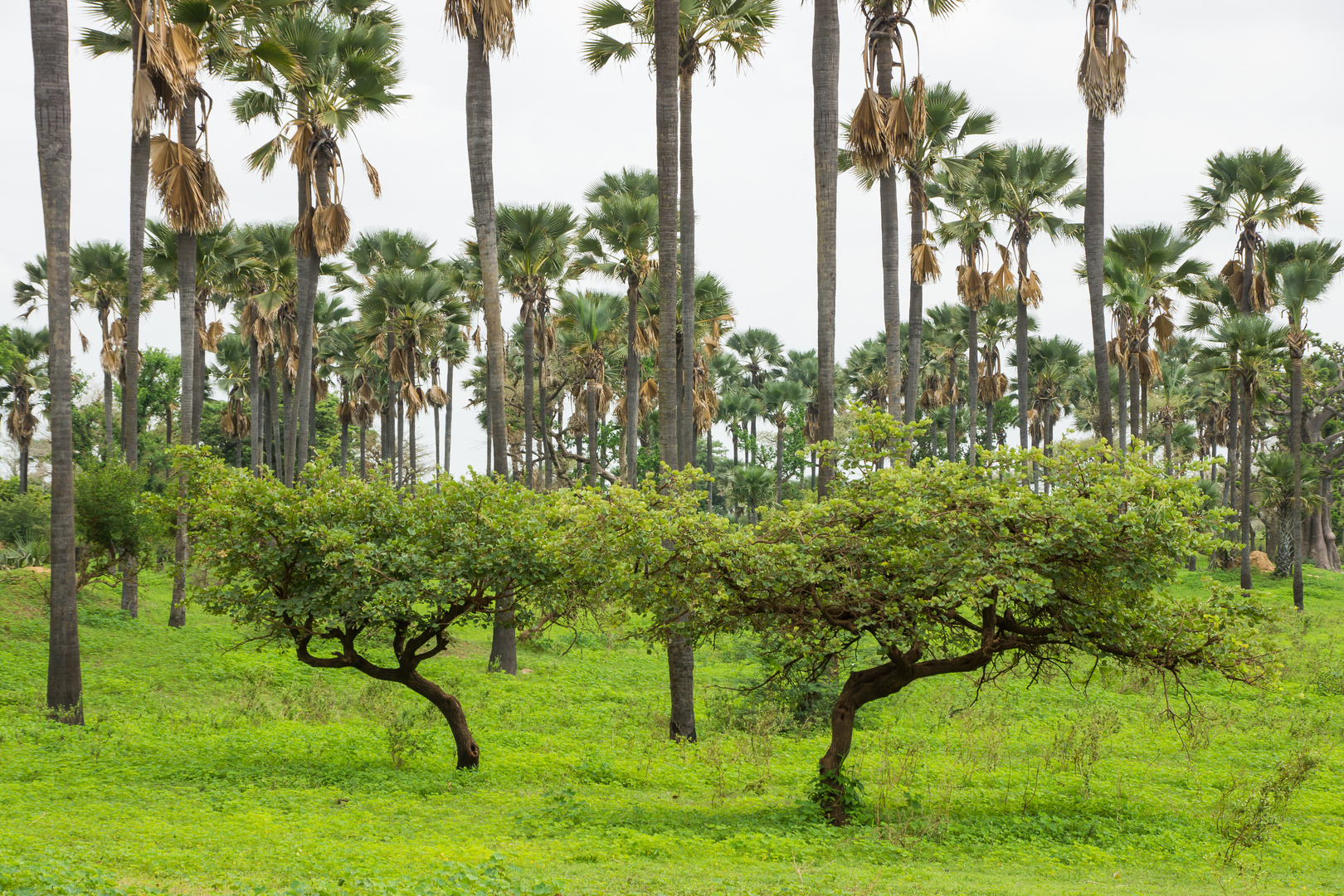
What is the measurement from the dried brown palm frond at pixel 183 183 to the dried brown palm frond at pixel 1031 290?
2346cm

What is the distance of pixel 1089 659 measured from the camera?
2225 centimetres

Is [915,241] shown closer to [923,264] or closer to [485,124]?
[923,264]

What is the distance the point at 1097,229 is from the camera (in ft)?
68.8

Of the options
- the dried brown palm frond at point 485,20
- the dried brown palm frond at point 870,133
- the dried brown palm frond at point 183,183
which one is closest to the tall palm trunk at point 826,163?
the dried brown palm frond at point 870,133

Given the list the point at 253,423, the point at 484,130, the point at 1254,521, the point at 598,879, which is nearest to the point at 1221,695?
the point at 598,879

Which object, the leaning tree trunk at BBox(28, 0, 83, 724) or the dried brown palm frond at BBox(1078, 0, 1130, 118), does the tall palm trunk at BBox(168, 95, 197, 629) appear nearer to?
the leaning tree trunk at BBox(28, 0, 83, 724)

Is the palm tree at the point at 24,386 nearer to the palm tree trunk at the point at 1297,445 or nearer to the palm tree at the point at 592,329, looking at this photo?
the palm tree at the point at 592,329

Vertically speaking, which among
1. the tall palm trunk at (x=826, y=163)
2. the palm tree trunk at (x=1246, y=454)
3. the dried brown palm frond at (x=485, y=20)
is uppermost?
the dried brown palm frond at (x=485, y=20)

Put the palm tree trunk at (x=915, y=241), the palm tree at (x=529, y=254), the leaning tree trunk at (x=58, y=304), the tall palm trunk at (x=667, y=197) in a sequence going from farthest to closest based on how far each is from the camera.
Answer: the palm tree at (x=529, y=254)
the palm tree trunk at (x=915, y=241)
the tall palm trunk at (x=667, y=197)
the leaning tree trunk at (x=58, y=304)

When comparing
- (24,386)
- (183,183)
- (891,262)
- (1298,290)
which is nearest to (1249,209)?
(1298,290)

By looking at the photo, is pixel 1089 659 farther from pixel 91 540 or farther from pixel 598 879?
pixel 91 540

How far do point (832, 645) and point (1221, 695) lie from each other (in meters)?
12.5

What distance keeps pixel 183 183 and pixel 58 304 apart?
13.3 ft

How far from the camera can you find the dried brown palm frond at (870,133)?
17969 millimetres
